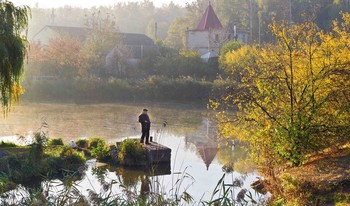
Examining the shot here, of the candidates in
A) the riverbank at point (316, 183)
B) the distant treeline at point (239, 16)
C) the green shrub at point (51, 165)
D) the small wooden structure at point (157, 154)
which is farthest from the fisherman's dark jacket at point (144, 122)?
the distant treeline at point (239, 16)

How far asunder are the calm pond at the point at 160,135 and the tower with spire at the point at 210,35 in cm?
2177

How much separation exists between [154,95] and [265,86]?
3315 centimetres

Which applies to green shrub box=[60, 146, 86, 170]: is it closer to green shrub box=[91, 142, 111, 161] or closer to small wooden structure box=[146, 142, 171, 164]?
green shrub box=[91, 142, 111, 161]

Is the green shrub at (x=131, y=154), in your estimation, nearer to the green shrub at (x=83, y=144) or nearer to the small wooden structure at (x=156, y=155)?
the small wooden structure at (x=156, y=155)

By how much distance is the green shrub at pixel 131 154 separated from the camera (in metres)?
21.2

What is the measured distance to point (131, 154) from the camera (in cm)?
2120

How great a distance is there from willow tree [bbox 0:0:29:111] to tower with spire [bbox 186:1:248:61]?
46522 mm

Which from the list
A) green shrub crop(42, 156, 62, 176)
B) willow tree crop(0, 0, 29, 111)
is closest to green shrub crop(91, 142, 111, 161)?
green shrub crop(42, 156, 62, 176)

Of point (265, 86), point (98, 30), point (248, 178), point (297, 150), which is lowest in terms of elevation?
point (248, 178)

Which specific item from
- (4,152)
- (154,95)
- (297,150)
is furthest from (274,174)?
(154,95)

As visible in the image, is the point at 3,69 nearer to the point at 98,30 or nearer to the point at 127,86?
the point at 127,86

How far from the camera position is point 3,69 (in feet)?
64.6

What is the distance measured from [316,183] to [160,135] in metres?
4.60

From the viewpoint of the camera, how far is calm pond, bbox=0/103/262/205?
18353 mm
